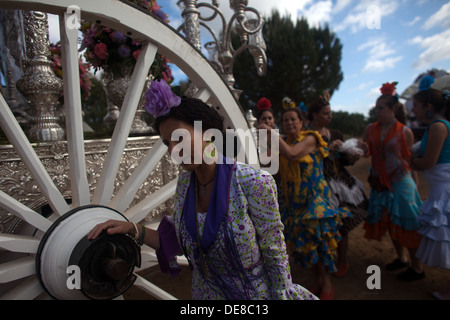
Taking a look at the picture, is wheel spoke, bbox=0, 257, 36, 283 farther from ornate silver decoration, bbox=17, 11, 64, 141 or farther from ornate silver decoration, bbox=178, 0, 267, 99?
ornate silver decoration, bbox=178, 0, 267, 99

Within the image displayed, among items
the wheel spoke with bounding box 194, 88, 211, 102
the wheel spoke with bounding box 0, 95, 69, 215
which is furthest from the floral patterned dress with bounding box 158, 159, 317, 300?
→ the wheel spoke with bounding box 194, 88, 211, 102

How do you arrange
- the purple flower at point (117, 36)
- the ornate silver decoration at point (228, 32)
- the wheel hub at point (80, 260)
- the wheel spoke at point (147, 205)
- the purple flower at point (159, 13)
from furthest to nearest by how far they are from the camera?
the ornate silver decoration at point (228, 32), the purple flower at point (159, 13), the purple flower at point (117, 36), the wheel spoke at point (147, 205), the wheel hub at point (80, 260)

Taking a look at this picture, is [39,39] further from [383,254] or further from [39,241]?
[383,254]

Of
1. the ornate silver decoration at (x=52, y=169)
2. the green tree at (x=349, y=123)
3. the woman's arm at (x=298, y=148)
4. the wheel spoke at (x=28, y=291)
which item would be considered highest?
the green tree at (x=349, y=123)

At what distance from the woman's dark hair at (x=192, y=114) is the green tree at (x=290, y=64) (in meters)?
16.5

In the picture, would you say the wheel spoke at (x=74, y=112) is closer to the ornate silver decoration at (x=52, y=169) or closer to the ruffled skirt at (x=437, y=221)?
the ornate silver decoration at (x=52, y=169)

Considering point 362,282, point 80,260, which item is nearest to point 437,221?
point 362,282

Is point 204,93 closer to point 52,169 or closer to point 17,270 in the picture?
point 52,169

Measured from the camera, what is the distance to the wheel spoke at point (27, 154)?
1261 mm

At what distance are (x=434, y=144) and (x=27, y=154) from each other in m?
3.01

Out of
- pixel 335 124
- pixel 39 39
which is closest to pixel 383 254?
pixel 39 39

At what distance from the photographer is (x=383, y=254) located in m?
3.91

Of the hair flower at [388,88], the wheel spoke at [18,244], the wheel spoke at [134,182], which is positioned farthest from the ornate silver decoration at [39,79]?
the hair flower at [388,88]

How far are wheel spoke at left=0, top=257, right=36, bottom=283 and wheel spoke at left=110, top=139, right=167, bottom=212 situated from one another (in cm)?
44
